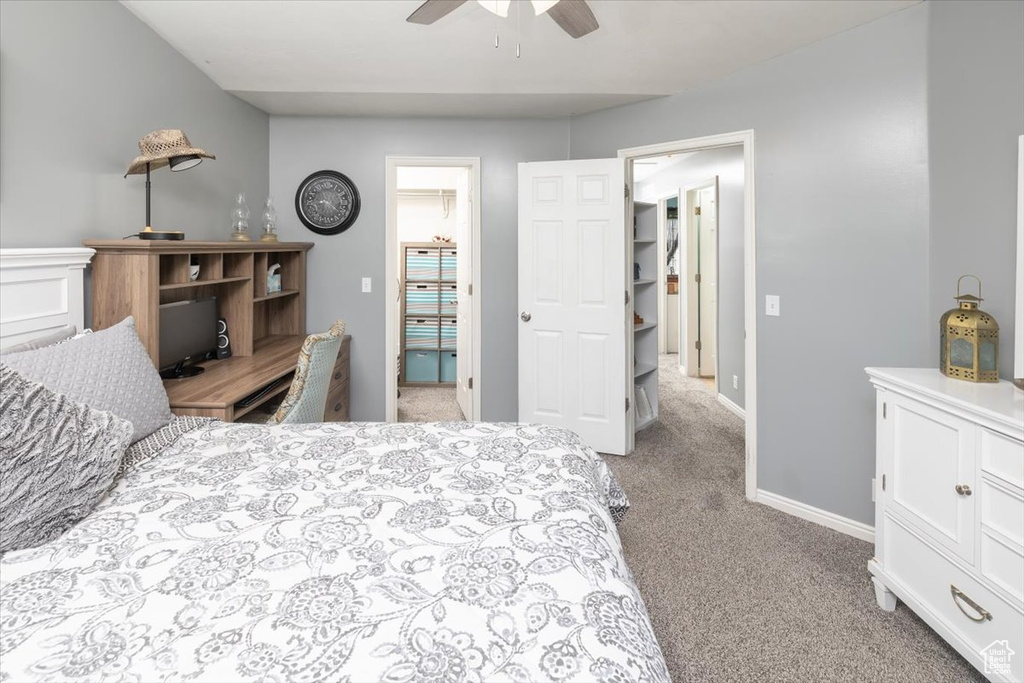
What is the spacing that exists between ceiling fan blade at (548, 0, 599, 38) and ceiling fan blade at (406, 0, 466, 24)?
328mm

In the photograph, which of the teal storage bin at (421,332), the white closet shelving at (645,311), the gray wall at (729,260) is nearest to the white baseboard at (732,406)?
the gray wall at (729,260)

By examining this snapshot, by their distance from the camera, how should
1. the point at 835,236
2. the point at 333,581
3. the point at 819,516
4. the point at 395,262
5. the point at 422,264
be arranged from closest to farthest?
the point at 333,581 < the point at 835,236 < the point at 819,516 < the point at 395,262 < the point at 422,264

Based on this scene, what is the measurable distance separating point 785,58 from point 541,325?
2.08 metres

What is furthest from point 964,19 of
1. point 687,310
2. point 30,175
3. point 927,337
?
point 687,310

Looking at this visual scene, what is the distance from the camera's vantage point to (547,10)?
73.3 inches

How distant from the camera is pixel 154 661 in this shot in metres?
0.77

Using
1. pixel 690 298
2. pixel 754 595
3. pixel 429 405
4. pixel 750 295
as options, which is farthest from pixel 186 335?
pixel 690 298

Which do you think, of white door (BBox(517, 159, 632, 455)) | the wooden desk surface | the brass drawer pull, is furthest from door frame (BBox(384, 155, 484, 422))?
the brass drawer pull

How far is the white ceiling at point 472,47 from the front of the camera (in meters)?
2.41

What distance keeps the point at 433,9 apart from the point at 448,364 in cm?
433

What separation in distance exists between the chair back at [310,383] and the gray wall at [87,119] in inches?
38.8

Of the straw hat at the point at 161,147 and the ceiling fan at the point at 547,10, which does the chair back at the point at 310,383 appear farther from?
the ceiling fan at the point at 547,10

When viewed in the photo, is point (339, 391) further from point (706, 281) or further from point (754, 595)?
point (706, 281)

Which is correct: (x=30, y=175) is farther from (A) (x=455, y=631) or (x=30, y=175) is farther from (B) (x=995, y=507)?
(B) (x=995, y=507)
